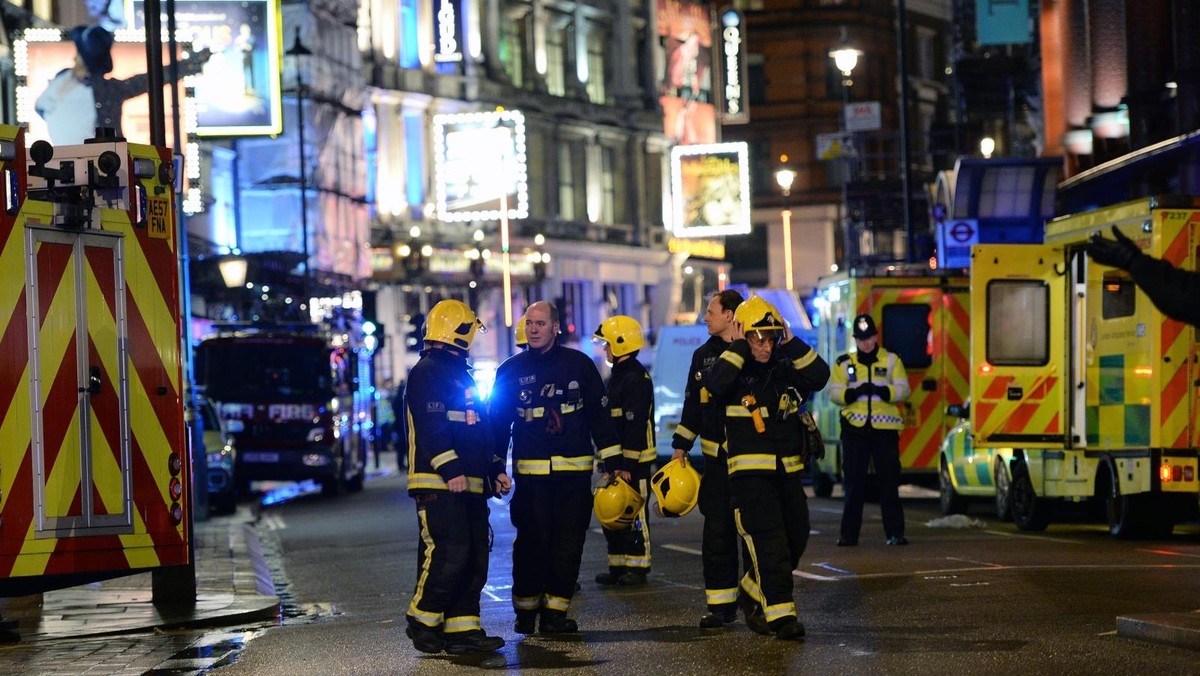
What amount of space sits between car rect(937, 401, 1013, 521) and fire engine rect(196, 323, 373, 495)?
12630mm

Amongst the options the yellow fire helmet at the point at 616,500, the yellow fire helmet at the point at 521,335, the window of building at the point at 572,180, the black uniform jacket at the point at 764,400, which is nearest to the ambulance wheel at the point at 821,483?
the yellow fire helmet at the point at 521,335

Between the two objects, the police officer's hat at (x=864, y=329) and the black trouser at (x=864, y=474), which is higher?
the police officer's hat at (x=864, y=329)

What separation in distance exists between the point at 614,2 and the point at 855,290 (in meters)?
45.7

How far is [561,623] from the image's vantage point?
12.3 m

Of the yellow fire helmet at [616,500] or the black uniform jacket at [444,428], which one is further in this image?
the yellow fire helmet at [616,500]

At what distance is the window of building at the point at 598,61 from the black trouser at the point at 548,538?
57.1 metres

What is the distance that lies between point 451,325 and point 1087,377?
29.1ft

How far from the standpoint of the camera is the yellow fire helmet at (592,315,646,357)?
14336 mm

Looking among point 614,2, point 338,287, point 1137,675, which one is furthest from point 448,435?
point 614,2

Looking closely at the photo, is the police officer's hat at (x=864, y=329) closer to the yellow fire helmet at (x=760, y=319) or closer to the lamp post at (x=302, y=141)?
the yellow fire helmet at (x=760, y=319)

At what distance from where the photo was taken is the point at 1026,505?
19906mm

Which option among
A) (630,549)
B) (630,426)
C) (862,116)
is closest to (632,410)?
(630,426)

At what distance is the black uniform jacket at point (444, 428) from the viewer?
A: 1159 centimetres

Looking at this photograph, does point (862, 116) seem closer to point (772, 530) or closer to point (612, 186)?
point (612, 186)
